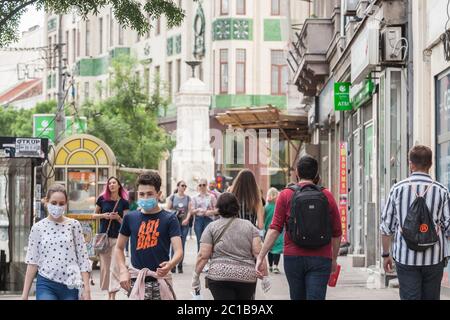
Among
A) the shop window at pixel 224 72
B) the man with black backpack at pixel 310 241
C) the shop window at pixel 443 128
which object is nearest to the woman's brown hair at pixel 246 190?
the shop window at pixel 443 128

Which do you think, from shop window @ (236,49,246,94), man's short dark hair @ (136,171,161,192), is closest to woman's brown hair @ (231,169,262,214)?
man's short dark hair @ (136,171,161,192)

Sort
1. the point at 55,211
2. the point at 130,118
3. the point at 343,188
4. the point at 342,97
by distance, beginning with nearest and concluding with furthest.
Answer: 1. the point at 55,211
2. the point at 342,97
3. the point at 343,188
4. the point at 130,118

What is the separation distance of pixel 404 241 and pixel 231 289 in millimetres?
1473

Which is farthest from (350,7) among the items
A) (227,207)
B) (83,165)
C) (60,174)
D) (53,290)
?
(53,290)

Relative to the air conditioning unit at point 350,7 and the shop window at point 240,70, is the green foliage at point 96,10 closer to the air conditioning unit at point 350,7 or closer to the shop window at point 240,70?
the air conditioning unit at point 350,7

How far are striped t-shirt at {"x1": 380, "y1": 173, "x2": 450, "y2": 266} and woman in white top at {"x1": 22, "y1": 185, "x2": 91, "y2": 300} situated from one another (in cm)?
242

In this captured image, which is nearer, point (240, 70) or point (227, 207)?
point (227, 207)

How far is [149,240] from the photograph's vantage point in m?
10.2

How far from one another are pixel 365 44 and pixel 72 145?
731cm

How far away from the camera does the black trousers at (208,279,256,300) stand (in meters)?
10.7

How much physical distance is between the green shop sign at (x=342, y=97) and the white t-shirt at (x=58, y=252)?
16805 mm

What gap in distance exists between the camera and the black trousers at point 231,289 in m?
10.7

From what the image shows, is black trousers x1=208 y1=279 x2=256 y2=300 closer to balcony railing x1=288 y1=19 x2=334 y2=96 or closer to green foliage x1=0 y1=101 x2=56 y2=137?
balcony railing x1=288 y1=19 x2=334 y2=96

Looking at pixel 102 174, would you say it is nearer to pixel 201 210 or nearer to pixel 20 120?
pixel 201 210
